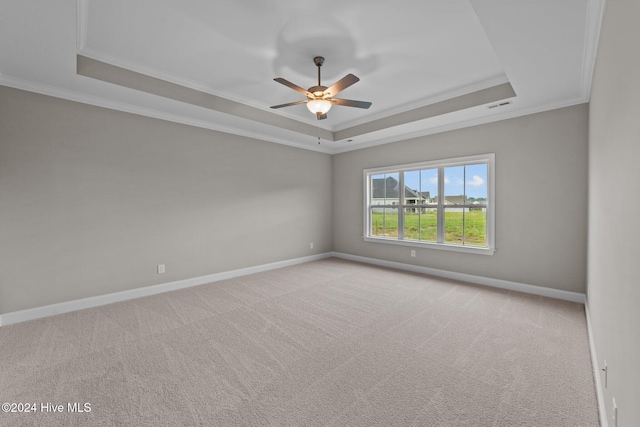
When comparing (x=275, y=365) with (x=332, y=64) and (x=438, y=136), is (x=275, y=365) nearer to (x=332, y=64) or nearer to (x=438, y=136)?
(x=332, y=64)

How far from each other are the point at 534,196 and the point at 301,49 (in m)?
3.63

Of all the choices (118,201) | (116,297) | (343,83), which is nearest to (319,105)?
(343,83)

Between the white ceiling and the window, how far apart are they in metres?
0.90

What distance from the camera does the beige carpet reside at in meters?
1.67

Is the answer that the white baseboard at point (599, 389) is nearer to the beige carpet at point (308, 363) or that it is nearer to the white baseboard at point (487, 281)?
the beige carpet at point (308, 363)

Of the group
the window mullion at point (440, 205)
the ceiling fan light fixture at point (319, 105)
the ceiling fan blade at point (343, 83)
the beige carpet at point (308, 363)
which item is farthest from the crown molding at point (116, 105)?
the window mullion at point (440, 205)

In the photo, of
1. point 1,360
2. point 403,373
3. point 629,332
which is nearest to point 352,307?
point 403,373

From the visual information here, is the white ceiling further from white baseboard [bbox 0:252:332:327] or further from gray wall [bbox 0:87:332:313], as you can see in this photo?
white baseboard [bbox 0:252:332:327]

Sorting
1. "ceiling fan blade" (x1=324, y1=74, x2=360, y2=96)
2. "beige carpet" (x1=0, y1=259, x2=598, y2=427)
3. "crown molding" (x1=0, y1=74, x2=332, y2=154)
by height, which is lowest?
"beige carpet" (x1=0, y1=259, x2=598, y2=427)

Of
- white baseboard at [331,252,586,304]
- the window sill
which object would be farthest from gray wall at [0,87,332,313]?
white baseboard at [331,252,586,304]

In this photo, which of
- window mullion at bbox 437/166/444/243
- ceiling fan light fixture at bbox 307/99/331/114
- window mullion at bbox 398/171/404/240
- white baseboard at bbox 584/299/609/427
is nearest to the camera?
white baseboard at bbox 584/299/609/427

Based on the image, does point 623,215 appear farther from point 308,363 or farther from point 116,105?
point 116,105

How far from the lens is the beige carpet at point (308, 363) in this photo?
5.49 feet

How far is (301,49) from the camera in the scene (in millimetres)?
2842
